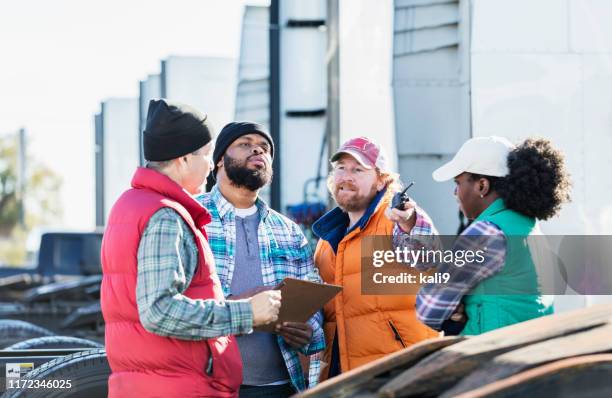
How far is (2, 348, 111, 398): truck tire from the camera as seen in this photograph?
4594mm

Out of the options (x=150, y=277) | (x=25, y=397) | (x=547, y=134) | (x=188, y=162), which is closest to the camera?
(x=150, y=277)

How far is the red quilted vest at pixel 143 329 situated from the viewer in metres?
3.48

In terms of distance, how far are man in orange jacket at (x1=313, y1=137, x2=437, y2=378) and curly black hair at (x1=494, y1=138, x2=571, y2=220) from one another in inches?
21.6

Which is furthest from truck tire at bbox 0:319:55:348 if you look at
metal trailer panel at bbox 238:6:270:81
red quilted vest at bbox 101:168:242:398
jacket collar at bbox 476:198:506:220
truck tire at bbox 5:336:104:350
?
jacket collar at bbox 476:198:506:220

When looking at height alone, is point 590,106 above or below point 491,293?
above

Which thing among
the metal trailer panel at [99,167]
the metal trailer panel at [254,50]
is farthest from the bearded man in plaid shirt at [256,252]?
the metal trailer panel at [99,167]

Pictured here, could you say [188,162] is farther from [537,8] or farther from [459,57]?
[459,57]

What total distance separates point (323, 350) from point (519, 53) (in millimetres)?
2933

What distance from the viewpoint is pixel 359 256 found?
452 centimetres

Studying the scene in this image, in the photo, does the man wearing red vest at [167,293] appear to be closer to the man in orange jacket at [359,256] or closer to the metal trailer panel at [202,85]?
the man in orange jacket at [359,256]

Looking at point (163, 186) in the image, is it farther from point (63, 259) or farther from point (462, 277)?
point (63, 259)

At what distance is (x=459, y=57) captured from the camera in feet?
24.9

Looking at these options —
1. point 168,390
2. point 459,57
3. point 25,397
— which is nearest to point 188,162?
point 168,390

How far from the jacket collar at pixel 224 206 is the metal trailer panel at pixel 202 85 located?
7523mm
